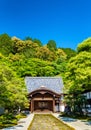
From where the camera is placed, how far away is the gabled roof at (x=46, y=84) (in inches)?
2192

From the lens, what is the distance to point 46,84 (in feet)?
189

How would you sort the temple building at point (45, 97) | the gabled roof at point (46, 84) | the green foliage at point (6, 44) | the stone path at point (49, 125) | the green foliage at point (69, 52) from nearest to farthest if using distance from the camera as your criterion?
the stone path at point (49, 125), the temple building at point (45, 97), the gabled roof at point (46, 84), the green foliage at point (69, 52), the green foliage at point (6, 44)

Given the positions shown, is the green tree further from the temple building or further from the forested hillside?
the temple building

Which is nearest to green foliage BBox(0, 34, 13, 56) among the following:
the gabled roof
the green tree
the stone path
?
the green tree

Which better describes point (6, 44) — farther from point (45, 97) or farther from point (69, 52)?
point (45, 97)

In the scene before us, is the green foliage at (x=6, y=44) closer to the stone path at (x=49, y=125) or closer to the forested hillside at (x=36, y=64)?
the forested hillside at (x=36, y=64)

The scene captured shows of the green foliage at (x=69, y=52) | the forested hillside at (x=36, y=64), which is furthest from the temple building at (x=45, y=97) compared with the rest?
the green foliage at (x=69, y=52)

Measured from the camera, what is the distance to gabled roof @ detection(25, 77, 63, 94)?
55684 mm

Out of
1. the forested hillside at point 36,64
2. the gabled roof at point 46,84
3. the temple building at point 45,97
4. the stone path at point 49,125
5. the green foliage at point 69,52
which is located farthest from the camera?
the green foliage at point 69,52

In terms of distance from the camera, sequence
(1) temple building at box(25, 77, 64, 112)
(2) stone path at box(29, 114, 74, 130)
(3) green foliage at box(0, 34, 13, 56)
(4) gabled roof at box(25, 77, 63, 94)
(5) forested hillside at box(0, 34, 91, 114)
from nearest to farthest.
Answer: (2) stone path at box(29, 114, 74, 130)
(5) forested hillside at box(0, 34, 91, 114)
(1) temple building at box(25, 77, 64, 112)
(4) gabled roof at box(25, 77, 63, 94)
(3) green foliage at box(0, 34, 13, 56)

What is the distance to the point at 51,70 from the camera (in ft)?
236

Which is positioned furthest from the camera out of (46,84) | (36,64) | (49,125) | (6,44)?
(6,44)

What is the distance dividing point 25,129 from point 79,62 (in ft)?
36.2

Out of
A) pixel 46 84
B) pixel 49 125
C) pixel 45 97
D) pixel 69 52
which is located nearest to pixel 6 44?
pixel 69 52
